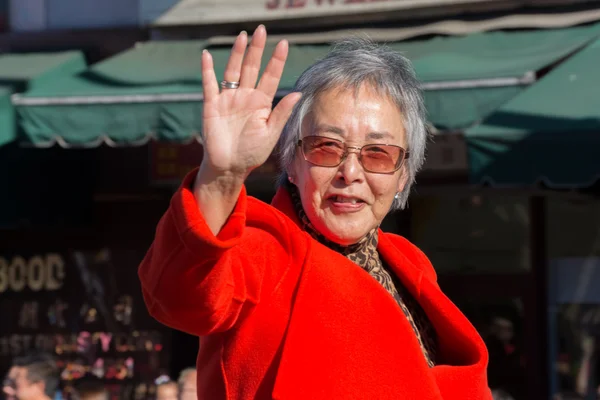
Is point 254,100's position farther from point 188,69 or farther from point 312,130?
point 188,69

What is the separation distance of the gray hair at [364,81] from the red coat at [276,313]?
11.0 inches

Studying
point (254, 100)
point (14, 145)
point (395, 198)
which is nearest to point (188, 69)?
point (14, 145)

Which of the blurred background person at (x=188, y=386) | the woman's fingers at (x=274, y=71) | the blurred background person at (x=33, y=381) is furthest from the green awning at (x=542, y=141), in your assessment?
the woman's fingers at (x=274, y=71)

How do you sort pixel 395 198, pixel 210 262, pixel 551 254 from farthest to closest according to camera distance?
pixel 551 254
pixel 395 198
pixel 210 262

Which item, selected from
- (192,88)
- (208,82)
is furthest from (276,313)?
(192,88)

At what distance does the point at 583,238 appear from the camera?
7793mm

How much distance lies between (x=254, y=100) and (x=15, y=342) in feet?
24.7

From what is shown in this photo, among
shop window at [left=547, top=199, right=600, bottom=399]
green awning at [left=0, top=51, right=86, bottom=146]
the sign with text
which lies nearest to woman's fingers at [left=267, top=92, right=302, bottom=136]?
green awning at [left=0, top=51, right=86, bottom=146]

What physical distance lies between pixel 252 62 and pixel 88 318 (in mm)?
7090

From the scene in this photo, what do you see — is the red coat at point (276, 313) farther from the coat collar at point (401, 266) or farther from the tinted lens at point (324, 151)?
the coat collar at point (401, 266)

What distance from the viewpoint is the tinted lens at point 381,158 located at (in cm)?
229

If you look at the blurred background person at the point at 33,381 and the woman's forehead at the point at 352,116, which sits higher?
the woman's forehead at the point at 352,116

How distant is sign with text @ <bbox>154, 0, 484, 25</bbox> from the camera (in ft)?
25.6

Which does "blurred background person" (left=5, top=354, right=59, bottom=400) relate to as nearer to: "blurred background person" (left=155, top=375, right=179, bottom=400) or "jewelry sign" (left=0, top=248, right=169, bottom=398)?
"blurred background person" (left=155, top=375, right=179, bottom=400)
